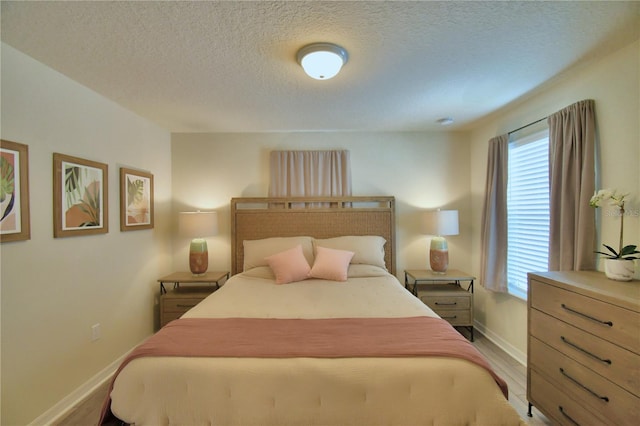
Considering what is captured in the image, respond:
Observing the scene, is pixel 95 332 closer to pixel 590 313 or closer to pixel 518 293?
pixel 590 313

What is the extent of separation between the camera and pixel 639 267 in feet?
5.32

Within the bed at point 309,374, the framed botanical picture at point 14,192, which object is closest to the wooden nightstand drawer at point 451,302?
the bed at point 309,374

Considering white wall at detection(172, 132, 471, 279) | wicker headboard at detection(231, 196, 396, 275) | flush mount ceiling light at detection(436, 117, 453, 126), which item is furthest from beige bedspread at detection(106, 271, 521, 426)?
flush mount ceiling light at detection(436, 117, 453, 126)

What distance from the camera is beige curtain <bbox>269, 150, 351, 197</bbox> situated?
343 cm

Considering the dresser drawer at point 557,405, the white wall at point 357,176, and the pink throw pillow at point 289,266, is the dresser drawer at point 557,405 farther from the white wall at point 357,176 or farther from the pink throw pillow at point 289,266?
the pink throw pillow at point 289,266

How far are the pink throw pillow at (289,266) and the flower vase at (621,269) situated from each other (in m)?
2.19

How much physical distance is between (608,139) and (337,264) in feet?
7.34

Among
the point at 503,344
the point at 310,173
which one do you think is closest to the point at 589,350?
the point at 503,344

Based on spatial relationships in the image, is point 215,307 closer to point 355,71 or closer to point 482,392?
point 482,392

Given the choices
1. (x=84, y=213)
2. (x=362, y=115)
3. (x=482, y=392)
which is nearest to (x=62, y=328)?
(x=84, y=213)

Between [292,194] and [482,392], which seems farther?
[292,194]

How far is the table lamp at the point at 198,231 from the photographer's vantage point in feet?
9.91

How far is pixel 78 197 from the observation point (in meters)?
2.11

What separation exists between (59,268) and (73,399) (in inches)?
39.6
